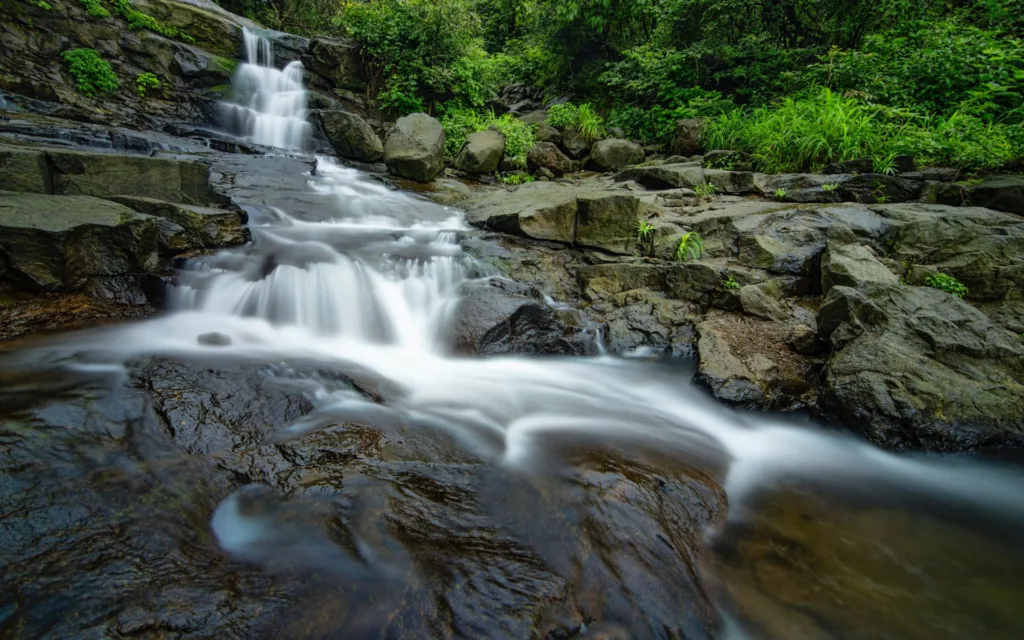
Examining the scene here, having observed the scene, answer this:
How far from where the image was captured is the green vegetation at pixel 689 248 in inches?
229

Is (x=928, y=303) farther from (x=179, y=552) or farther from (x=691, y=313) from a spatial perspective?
(x=179, y=552)

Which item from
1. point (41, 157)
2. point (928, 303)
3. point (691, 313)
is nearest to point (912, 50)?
point (928, 303)

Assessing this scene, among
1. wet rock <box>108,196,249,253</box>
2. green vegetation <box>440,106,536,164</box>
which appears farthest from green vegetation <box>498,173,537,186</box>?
wet rock <box>108,196,249,253</box>

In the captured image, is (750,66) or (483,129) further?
(483,129)

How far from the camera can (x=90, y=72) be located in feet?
29.2

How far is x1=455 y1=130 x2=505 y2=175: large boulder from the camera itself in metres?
10.3

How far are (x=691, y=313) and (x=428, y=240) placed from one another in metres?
3.88

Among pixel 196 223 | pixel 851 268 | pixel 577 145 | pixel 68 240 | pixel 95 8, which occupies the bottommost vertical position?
pixel 68 240

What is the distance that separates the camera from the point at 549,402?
4.12m

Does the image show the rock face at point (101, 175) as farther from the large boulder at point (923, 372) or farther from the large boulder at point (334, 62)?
the large boulder at point (334, 62)

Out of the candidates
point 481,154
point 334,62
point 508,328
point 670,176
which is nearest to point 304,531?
point 508,328

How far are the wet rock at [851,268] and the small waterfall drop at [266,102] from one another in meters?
10.6

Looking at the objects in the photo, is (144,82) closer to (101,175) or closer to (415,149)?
(415,149)

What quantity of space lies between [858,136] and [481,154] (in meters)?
7.01
